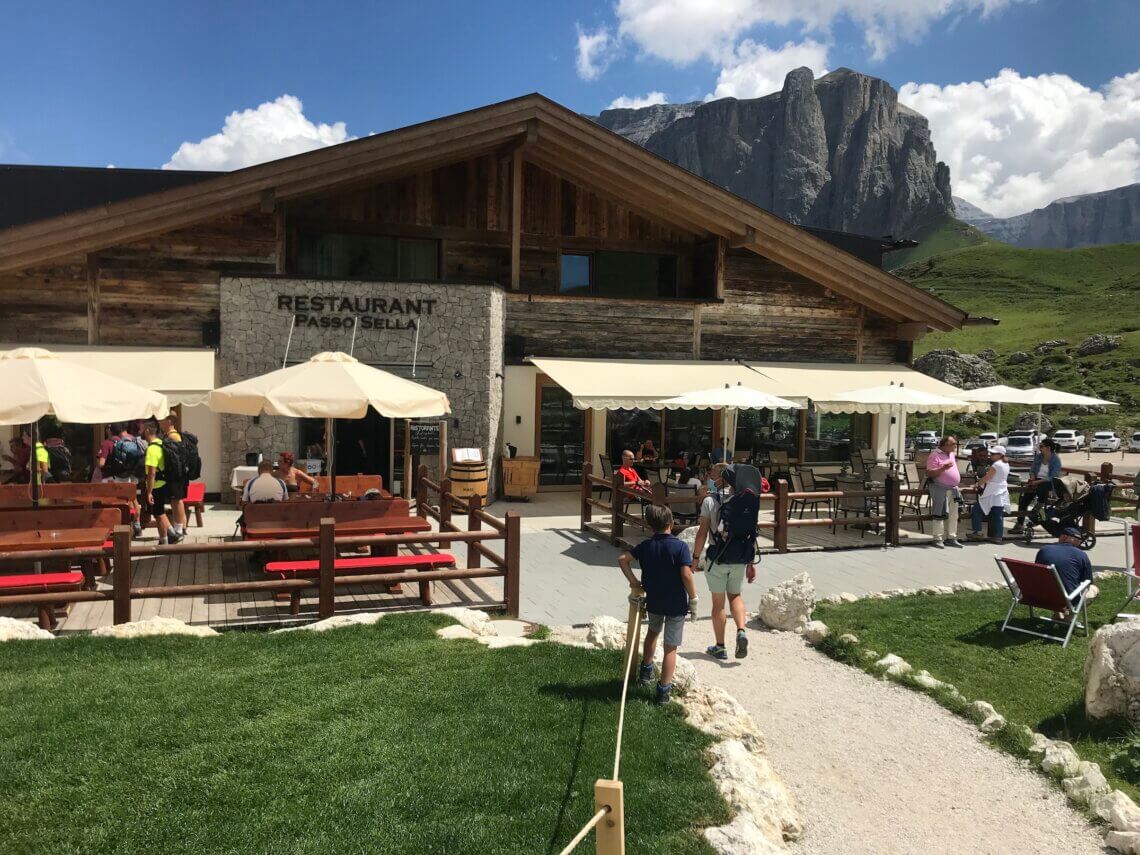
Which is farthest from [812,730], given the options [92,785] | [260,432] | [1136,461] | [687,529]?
[1136,461]

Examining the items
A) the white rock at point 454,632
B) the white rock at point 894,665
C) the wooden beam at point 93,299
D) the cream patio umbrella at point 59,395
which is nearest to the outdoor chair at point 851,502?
the white rock at point 894,665

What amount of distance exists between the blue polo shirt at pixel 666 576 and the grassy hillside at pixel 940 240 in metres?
156

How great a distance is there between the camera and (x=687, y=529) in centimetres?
1055

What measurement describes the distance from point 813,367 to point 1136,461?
3100cm

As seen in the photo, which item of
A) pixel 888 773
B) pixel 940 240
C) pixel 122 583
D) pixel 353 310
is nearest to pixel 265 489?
pixel 122 583

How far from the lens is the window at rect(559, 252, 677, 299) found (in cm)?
1727

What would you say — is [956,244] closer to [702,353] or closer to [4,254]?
[702,353]

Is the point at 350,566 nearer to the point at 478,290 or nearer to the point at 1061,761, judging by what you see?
the point at 1061,761

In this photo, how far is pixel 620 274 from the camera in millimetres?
17688

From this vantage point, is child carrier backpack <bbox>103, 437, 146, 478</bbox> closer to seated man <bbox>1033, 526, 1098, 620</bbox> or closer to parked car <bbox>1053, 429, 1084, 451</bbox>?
seated man <bbox>1033, 526, 1098, 620</bbox>

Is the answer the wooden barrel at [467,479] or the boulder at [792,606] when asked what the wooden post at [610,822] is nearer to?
the boulder at [792,606]

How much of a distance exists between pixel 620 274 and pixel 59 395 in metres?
12.3

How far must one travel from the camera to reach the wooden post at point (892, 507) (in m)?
11.7

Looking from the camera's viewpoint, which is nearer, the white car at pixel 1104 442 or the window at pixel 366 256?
the window at pixel 366 256
